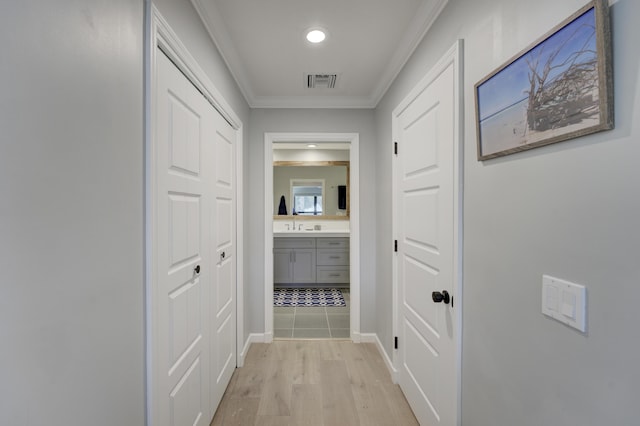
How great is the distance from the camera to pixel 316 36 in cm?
186

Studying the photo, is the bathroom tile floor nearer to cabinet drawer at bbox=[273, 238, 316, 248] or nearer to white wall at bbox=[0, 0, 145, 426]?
cabinet drawer at bbox=[273, 238, 316, 248]

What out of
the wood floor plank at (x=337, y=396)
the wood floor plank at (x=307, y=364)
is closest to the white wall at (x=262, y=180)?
the wood floor plank at (x=307, y=364)

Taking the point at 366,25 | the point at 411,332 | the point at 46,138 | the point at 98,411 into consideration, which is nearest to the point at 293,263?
the point at 411,332

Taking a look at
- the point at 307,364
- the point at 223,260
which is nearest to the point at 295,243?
the point at 307,364

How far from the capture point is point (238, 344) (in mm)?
2467

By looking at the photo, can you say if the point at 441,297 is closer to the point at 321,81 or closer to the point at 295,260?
the point at 321,81

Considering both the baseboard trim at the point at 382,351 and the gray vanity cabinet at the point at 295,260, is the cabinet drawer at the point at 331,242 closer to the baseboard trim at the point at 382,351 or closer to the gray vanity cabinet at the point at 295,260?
the gray vanity cabinet at the point at 295,260

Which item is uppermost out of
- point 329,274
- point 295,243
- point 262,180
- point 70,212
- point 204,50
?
point 204,50

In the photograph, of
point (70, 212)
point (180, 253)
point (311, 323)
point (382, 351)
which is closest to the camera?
point (70, 212)

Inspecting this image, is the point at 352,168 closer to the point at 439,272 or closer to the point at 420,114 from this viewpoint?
the point at 420,114

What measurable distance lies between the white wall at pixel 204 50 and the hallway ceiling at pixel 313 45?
0.06 meters

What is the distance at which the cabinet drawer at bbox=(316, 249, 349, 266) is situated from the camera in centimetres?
455

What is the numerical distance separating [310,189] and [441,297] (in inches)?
138

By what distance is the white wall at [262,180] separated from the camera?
288 cm
